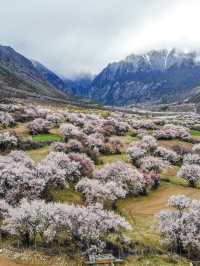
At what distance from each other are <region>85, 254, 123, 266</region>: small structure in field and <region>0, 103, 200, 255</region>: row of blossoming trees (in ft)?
7.02

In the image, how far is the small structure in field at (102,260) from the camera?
41094 mm

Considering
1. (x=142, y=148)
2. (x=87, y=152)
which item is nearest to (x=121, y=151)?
(x=142, y=148)

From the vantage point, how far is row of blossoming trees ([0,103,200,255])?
4553 centimetres

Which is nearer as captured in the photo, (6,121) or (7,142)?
(7,142)

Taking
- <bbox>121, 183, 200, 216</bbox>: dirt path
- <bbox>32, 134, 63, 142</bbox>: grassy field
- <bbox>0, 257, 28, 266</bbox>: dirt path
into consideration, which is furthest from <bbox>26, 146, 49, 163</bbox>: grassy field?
<bbox>0, 257, 28, 266</bbox>: dirt path

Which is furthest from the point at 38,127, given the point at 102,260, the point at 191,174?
the point at 102,260

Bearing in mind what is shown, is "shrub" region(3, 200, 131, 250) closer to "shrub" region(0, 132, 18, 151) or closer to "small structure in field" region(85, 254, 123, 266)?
"small structure in field" region(85, 254, 123, 266)

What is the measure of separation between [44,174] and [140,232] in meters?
18.0

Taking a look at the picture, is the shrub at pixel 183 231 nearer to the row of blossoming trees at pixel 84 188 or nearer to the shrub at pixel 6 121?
the row of blossoming trees at pixel 84 188

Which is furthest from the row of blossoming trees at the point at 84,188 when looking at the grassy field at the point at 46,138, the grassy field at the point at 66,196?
the grassy field at the point at 46,138

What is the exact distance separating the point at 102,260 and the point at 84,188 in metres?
21.0

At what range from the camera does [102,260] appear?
41562mm

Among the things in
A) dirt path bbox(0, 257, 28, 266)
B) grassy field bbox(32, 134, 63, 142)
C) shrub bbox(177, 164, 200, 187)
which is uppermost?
grassy field bbox(32, 134, 63, 142)

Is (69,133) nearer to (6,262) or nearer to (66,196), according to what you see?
(66,196)
